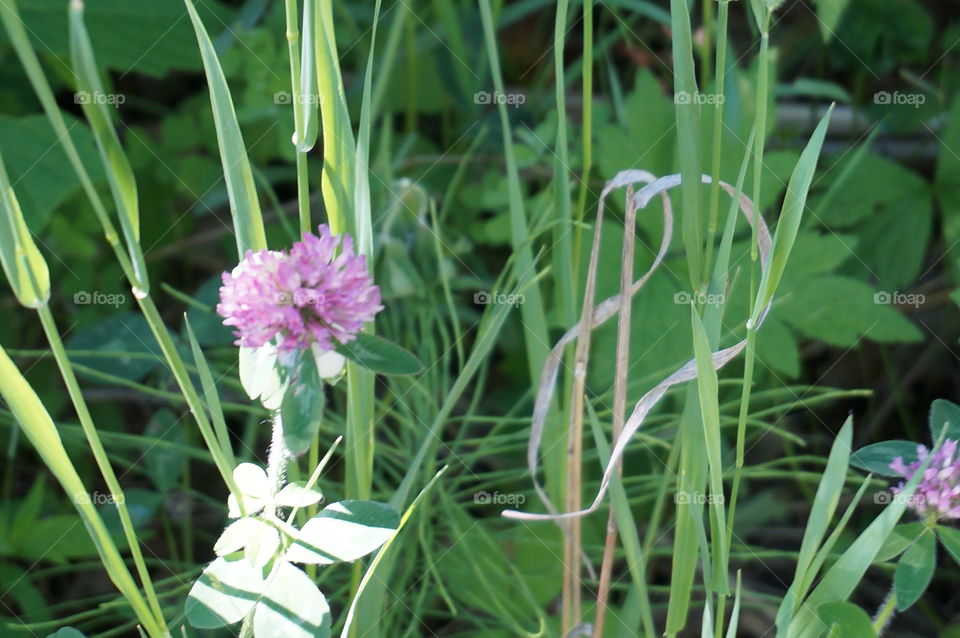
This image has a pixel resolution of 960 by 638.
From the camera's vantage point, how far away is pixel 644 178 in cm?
91

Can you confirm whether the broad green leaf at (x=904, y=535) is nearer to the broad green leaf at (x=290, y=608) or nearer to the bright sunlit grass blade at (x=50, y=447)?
the broad green leaf at (x=290, y=608)

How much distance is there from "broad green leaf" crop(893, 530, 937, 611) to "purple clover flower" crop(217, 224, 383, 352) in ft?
1.53

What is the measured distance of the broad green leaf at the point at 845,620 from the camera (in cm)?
74

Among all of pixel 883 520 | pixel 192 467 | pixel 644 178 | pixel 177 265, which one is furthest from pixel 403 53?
pixel 883 520

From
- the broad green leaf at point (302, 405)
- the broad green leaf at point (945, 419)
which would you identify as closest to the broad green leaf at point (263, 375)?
the broad green leaf at point (302, 405)

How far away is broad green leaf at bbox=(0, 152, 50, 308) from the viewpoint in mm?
632

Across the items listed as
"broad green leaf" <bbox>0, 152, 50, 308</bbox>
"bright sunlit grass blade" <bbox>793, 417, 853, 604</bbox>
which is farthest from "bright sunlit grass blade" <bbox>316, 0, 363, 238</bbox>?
"bright sunlit grass blade" <bbox>793, 417, 853, 604</bbox>

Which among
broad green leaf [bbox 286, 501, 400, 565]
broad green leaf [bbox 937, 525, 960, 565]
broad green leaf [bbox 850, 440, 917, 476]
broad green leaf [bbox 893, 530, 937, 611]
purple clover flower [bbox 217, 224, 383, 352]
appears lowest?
broad green leaf [bbox 893, 530, 937, 611]

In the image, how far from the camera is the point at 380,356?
732 mm

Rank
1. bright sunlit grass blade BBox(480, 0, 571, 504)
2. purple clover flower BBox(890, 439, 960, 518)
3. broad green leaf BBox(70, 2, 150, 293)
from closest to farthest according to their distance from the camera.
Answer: broad green leaf BBox(70, 2, 150, 293), purple clover flower BBox(890, 439, 960, 518), bright sunlit grass blade BBox(480, 0, 571, 504)

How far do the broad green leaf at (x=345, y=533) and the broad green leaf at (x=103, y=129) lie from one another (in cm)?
23

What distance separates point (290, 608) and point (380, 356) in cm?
20

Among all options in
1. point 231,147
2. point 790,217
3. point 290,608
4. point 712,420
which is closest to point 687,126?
point 790,217

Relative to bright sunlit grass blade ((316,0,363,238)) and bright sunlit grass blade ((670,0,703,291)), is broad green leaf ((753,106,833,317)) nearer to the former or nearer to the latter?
bright sunlit grass blade ((670,0,703,291))
